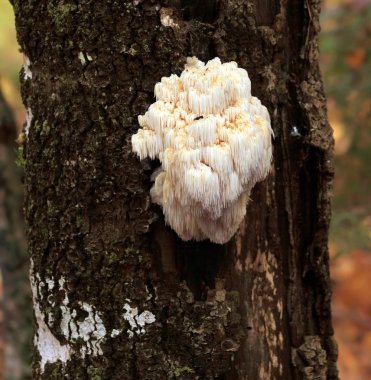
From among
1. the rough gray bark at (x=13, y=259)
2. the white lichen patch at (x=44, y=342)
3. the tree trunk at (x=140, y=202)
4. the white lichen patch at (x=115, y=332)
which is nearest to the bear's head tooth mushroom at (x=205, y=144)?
the tree trunk at (x=140, y=202)

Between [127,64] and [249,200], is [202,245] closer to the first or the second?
[249,200]

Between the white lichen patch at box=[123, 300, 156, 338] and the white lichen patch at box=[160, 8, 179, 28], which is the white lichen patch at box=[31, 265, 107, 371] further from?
the white lichen patch at box=[160, 8, 179, 28]

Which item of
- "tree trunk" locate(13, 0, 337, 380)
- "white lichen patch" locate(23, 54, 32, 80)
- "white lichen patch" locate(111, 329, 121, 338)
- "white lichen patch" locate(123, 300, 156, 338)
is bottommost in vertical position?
"white lichen patch" locate(111, 329, 121, 338)

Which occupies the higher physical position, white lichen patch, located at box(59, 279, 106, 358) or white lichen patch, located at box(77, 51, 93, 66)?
white lichen patch, located at box(77, 51, 93, 66)

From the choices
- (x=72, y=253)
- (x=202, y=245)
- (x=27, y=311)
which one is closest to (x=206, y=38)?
(x=202, y=245)

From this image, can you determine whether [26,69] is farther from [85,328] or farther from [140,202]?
[85,328]

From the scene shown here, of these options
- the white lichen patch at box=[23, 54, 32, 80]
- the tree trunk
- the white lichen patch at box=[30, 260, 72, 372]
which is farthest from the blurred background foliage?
the white lichen patch at box=[30, 260, 72, 372]

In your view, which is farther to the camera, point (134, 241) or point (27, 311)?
point (27, 311)

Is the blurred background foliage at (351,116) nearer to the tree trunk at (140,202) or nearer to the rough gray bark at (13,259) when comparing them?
the rough gray bark at (13,259)
